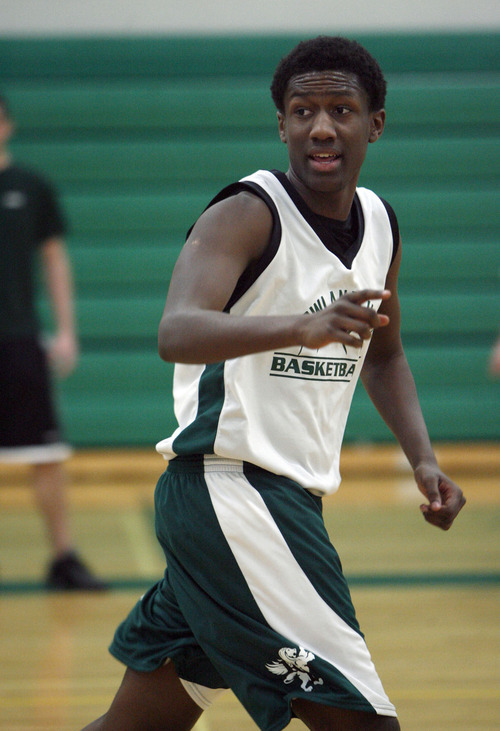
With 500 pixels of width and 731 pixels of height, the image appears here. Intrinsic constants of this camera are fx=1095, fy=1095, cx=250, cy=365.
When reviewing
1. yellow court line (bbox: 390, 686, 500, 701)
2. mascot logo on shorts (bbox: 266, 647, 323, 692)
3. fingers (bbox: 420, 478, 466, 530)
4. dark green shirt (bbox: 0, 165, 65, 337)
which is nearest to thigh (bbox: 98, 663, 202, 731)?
mascot logo on shorts (bbox: 266, 647, 323, 692)

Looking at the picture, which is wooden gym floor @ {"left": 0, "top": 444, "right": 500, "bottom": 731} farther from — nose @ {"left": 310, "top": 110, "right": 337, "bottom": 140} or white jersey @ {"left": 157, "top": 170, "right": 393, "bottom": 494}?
nose @ {"left": 310, "top": 110, "right": 337, "bottom": 140}

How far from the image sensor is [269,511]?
197 centimetres

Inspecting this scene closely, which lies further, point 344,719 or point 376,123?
point 376,123

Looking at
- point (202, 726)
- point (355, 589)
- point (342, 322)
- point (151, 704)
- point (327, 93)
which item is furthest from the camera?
point (355, 589)

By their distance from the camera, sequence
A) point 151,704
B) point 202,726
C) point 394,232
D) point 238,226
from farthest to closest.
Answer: point 202,726 < point 394,232 < point 151,704 < point 238,226

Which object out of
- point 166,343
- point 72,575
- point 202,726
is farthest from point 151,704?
point 72,575

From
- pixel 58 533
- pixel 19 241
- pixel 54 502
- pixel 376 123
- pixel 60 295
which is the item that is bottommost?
pixel 58 533

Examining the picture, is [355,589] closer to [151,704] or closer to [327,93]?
[151,704]

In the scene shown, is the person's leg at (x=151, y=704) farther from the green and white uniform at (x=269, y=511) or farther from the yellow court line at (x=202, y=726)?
the yellow court line at (x=202, y=726)

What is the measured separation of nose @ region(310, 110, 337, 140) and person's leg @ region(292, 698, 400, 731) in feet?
3.30

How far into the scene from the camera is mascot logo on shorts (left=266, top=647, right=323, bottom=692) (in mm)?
1906

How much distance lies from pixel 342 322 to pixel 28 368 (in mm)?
3182

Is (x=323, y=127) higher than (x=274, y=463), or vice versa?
(x=323, y=127)

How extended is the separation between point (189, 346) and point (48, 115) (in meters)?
6.23
